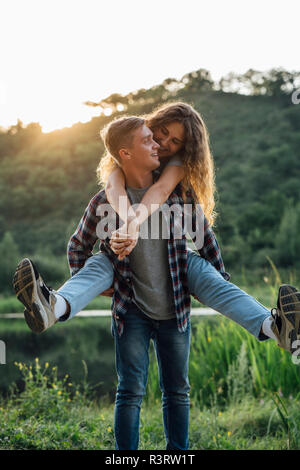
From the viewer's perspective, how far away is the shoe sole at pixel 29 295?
1.90 meters

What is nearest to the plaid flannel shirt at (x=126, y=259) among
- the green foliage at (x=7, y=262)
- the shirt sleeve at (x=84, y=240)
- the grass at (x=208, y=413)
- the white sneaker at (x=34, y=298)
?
the shirt sleeve at (x=84, y=240)

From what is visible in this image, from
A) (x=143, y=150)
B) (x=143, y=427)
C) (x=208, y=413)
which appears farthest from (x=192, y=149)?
(x=208, y=413)

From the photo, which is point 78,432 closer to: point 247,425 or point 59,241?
point 247,425

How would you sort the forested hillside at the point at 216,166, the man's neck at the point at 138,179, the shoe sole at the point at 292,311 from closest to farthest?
the shoe sole at the point at 292,311 < the man's neck at the point at 138,179 < the forested hillside at the point at 216,166

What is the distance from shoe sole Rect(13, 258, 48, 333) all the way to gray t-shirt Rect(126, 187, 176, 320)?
1.60ft

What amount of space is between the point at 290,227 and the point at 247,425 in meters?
19.8

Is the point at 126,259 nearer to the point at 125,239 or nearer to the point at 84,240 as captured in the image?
the point at 125,239

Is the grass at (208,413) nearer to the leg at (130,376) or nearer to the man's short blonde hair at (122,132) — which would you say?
the leg at (130,376)

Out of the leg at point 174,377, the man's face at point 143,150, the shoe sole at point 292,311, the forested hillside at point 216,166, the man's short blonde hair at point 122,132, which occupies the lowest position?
the leg at point 174,377

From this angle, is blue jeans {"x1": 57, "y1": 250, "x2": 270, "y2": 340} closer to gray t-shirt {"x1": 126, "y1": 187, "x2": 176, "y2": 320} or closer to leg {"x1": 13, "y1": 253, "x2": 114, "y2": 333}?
leg {"x1": 13, "y1": 253, "x2": 114, "y2": 333}

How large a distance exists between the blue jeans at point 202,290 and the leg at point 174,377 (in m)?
0.21

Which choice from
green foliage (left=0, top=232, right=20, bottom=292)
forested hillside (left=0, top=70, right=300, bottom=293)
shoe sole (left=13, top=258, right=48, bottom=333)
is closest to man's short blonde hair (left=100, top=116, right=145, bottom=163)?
shoe sole (left=13, top=258, right=48, bottom=333)

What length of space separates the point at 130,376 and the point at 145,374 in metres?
0.08

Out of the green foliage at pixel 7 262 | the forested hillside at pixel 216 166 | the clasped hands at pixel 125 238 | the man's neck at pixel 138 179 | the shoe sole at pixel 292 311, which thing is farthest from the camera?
the forested hillside at pixel 216 166
